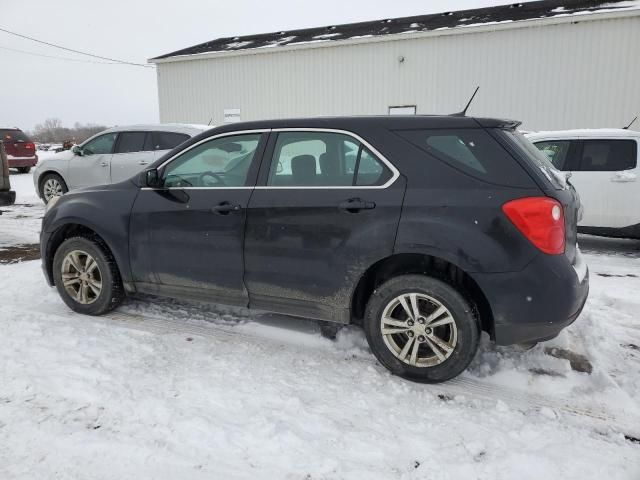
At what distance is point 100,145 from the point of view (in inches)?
374

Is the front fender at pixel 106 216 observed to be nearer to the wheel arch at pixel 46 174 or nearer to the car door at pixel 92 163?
the car door at pixel 92 163

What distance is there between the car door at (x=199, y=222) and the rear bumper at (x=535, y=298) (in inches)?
68.8

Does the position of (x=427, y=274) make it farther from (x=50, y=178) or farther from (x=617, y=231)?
(x=50, y=178)

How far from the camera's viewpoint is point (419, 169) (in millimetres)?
2961

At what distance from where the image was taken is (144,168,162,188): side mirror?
379 cm

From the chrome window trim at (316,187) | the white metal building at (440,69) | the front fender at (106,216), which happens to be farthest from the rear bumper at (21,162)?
the chrome window trim at (316,187)

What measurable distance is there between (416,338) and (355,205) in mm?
923

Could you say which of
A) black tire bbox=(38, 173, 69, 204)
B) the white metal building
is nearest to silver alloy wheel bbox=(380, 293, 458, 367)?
black tire bbox=(38, 173, 69, 204)

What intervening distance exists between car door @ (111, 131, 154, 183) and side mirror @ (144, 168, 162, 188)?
5.31 meters

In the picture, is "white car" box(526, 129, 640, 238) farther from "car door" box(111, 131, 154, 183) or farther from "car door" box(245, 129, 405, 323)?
"car door" box(111, 131, 154, 183)

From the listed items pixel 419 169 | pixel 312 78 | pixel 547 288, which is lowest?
pixel 547 288

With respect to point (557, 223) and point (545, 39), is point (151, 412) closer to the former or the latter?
point (557, 223)

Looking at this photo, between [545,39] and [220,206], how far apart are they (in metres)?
13.9

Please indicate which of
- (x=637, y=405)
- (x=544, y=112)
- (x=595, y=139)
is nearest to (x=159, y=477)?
(x=637, y=405)
